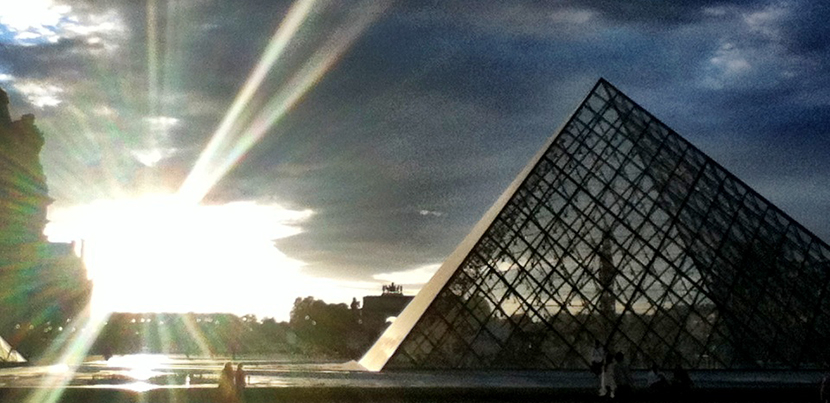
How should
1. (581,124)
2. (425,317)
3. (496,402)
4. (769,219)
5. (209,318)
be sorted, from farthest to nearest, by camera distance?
(209,318)
(581,124)
(769,219)
(425,317)
(496,402)

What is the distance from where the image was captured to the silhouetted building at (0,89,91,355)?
52.8 metres

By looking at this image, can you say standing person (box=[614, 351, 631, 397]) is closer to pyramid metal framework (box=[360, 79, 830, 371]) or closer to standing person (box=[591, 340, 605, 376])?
standing person (box=[591, 340, 605, 376])

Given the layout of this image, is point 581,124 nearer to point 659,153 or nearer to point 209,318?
point 659,153

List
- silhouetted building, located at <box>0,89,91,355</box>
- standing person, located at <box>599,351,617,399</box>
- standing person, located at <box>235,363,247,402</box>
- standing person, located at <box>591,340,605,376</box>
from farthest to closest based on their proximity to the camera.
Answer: silhouetted building, located at <box>0,89,91,355</box> → standing person, located at <box>591,340,605,376</box> → standing person, located at <box>599,351,617,399</box> → standing person, located at <box>235,363,247,402</box>

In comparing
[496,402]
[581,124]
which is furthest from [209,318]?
[496,402]

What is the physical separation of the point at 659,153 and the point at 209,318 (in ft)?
413

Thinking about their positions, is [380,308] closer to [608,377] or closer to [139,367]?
[139,367]

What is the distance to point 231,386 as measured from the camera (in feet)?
40.4

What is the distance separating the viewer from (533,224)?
2220 centimetres

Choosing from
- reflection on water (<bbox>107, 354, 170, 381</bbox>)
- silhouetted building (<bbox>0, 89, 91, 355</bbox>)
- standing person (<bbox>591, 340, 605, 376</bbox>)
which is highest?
silhouetted building (<bbox>0, 89, 91, 355</bbox>)

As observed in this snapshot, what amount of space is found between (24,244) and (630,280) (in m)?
44.5

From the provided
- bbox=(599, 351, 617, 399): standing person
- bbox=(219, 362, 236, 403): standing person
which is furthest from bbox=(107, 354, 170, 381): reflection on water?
bbox=(599, 351, 617, 399): standing person

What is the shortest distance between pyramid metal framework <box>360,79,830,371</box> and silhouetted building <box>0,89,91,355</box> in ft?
118

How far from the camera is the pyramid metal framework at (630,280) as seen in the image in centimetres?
2033
